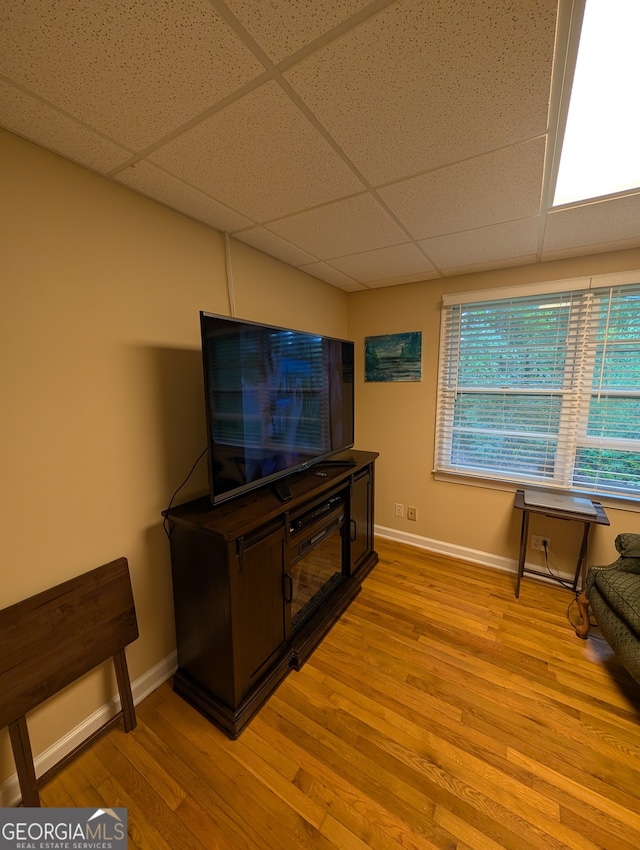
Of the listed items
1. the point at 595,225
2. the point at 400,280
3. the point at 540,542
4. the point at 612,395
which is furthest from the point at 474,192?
the point at 540,542

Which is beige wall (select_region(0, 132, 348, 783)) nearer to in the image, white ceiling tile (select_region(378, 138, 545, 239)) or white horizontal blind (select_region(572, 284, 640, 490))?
white ceiling tile (select_region(378, 138, 545, 239))

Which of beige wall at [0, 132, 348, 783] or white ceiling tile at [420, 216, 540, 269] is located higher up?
white ceiling tile at [420, 216, 540, 269]

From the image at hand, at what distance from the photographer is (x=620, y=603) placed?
5.15 ft

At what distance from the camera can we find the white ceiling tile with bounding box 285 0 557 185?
0.73 meters

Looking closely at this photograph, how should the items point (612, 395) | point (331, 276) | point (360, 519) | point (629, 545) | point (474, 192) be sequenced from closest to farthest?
point (474, 192) < point (629, 545) < point (612, 395) < point (360, 519) < point (331, 276)

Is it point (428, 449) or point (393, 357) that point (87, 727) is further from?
point (393, 357)

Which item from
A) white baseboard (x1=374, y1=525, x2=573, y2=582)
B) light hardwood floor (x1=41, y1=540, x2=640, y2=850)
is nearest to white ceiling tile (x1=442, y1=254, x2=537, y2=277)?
white baseboard (x1=374, y1=525, x2=573, y2=582)

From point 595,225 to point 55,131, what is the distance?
2352 millimetres

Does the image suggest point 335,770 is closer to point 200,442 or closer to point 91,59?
point 200,442

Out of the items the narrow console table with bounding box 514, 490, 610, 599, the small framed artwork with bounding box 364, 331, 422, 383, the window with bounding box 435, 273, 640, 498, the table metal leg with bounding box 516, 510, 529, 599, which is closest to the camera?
the narrow console table with bounding box 514, 490, 610, 599

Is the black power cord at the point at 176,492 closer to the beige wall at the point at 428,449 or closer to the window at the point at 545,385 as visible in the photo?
the beige wall at the point at 428,449

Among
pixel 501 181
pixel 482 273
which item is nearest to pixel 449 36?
pixel 501 181

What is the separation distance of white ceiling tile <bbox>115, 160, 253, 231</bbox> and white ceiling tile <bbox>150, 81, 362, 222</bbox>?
6cm

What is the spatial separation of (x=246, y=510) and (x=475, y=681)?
4.77 ft
